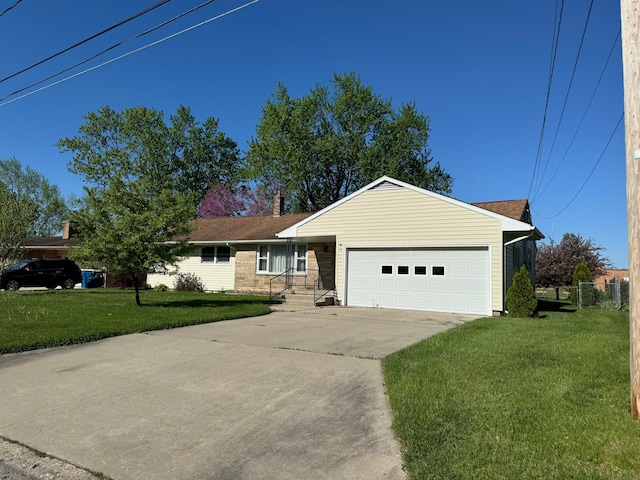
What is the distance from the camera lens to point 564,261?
2688cm

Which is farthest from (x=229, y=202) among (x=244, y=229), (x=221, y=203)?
(x=244, y=229)

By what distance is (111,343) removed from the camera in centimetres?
835

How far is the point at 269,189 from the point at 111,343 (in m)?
32.4

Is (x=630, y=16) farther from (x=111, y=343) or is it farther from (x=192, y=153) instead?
(x=192, y=153)

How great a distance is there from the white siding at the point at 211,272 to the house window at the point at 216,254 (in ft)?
0.60

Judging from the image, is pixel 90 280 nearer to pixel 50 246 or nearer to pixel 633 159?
pixel 50 246

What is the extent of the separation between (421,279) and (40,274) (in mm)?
20239

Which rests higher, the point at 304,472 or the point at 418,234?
the point at 418,234

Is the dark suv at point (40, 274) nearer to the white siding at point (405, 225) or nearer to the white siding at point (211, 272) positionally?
the white siding at point (211, 272)

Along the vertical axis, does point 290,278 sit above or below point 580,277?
below

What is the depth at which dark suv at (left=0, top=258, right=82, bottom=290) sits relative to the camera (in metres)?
21.8

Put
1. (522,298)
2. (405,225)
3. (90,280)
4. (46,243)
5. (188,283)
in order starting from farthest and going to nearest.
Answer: (46,243) → (90,280) → (188,283) → (405,225) → (522,298)

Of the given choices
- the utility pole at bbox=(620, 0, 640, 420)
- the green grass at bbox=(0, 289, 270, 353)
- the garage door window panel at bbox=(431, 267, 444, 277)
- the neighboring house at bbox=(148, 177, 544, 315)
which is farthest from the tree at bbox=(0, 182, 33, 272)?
the utility pole at bbox=(620, 0, 640, 420)

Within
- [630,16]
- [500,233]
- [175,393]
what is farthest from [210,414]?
[500,233]
